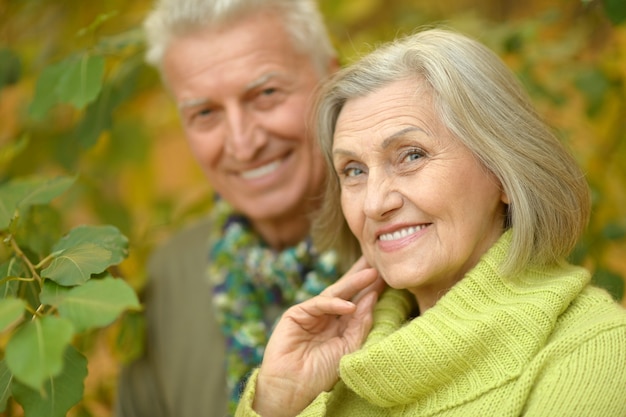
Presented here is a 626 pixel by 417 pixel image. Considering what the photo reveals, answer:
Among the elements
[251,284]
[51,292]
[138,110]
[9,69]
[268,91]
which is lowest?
[251,284]

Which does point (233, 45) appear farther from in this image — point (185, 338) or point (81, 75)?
point (185, 338)

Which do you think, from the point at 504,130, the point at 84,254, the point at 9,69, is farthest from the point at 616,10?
the point at 9,69

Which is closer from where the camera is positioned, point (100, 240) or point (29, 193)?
point (100, 240)

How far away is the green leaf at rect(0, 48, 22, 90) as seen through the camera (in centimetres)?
243

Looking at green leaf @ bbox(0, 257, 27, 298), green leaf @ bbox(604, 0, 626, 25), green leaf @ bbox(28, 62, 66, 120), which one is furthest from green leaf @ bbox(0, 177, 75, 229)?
green leaf @ bbox(604, 0, 626, 25)

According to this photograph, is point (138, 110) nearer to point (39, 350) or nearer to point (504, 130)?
point (504, 130)

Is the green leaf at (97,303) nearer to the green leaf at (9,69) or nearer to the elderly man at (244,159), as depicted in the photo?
the elderly man at (244,159)

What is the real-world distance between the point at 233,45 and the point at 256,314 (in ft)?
2.48

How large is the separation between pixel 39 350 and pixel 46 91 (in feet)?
3.56

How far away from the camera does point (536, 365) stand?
4.68ft

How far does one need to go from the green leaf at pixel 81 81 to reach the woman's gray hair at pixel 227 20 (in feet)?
0.92

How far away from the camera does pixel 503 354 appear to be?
147cm

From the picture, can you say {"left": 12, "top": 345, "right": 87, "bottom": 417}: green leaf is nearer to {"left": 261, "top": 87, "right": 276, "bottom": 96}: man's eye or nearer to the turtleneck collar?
A: the turtleneck collar

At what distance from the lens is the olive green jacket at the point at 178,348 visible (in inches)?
95.7
